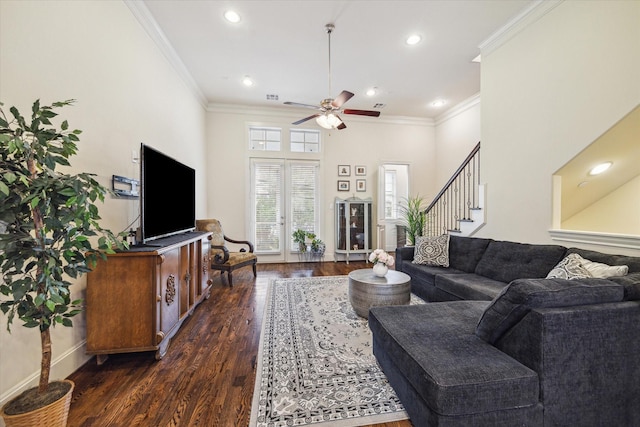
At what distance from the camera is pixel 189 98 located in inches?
175

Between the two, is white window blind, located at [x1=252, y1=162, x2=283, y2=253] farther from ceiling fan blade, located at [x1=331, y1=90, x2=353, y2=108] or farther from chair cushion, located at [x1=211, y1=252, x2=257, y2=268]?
ceiling fan blade, located at [x1=331, y1=90, x2=353, y2=108]

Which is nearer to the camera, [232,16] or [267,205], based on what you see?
[232,16]

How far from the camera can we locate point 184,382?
6.15 ft

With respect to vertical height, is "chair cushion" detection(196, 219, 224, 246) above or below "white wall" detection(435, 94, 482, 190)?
below

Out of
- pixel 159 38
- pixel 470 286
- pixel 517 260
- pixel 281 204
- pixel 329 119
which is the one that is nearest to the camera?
pixel 470 286

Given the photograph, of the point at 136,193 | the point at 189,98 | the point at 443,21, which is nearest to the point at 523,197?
the point at 443,21

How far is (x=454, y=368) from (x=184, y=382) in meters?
1.80

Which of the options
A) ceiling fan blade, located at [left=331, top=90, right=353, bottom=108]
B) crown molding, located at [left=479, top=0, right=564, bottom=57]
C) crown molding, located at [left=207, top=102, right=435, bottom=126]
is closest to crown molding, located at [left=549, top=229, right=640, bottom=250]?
crown molding, located at [left=479, top=0, right=564, bottom=57]

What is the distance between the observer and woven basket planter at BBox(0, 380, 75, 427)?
A: 1.15 metres

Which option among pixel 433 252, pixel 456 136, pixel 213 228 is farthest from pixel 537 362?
pixel 456 136

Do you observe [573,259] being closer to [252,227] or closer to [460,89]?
[460,89]

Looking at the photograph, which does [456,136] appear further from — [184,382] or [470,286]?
[184,382]

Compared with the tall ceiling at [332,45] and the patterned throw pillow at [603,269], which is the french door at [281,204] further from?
the patterned throw pillow at [603,269]

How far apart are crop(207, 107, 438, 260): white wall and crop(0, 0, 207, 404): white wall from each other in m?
2.06
